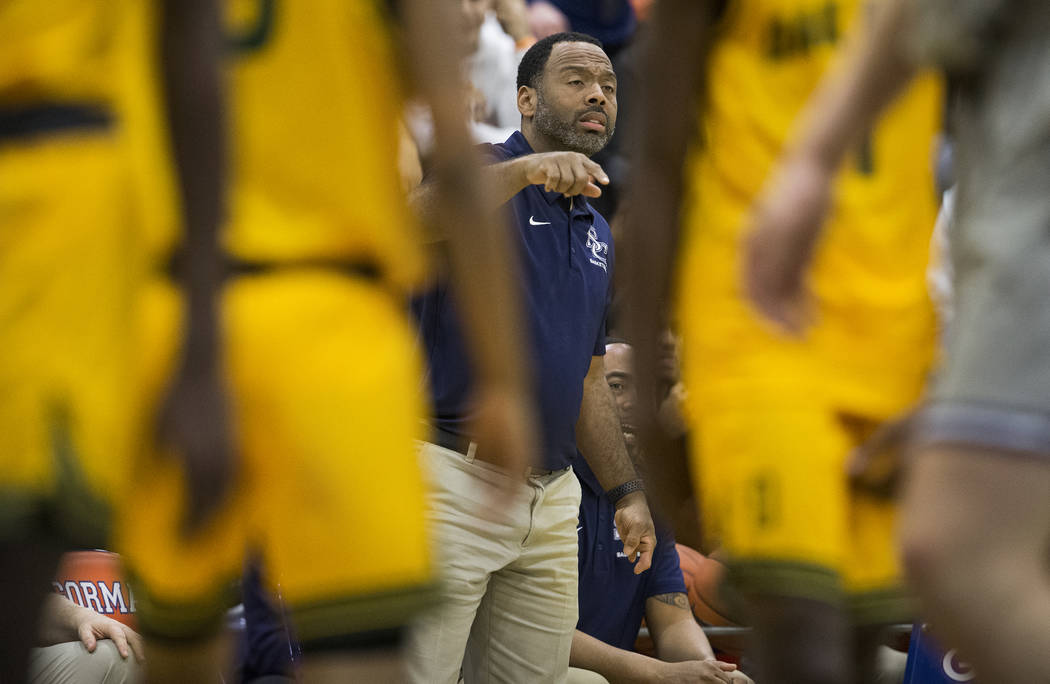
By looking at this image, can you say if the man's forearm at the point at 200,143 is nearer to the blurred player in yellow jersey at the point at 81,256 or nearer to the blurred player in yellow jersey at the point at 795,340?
the blurred player in yellow jersey at the point at 81,256

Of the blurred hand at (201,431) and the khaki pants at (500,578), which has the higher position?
the blurred hand at (201,431)

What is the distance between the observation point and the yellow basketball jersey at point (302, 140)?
2.18 m

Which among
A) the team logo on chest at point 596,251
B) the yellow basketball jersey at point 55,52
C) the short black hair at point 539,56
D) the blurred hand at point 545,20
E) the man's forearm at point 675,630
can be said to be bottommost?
the man's forearm at point 675,630

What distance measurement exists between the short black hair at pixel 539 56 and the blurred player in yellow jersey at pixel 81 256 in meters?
3.95

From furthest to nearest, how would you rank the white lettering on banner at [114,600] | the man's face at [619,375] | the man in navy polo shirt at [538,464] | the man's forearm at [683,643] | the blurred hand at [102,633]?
the man's face at [619,375] < the man's forearm at [683,643] < the white lettering on banner at [114,600] < the blurred hand at [102,633] < the man in navy polo shirt at [538,464]

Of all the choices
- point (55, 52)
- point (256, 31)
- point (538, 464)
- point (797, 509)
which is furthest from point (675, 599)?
point (55, 52)

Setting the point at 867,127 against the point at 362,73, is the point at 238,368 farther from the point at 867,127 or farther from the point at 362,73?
the point at 867,127

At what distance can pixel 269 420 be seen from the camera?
2.08m

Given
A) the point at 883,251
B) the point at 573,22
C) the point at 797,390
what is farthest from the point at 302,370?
the point at 573,22

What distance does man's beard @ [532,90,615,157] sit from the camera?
5727 millimetres

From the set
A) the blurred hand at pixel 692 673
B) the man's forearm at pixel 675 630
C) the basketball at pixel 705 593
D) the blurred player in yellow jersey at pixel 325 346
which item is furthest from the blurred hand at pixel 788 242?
the basketball at pixel 705 593

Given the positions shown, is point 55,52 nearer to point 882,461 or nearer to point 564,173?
point 882,461

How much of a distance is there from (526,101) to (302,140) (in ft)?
12.7

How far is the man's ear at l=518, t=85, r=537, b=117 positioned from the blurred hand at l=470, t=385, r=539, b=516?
12.4 ft
